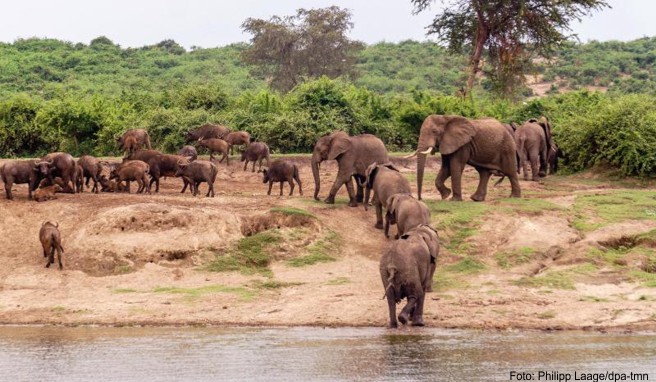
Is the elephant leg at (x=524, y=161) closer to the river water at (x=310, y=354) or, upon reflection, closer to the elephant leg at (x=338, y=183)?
the elephant leg at (x=338, y=183)

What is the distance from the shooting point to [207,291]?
18.6 meters

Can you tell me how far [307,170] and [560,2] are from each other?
43.1ft

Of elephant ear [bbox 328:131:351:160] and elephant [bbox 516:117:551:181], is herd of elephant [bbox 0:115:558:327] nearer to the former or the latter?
elephant ear [bbox 328:131:351:160]

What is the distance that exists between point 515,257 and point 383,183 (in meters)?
2.80

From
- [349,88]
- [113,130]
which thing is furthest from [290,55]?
[113,130]

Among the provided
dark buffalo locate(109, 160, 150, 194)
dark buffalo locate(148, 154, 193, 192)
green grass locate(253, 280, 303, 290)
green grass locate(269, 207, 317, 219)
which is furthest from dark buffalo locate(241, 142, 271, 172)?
green grass locate(253, 280, 303, 290)

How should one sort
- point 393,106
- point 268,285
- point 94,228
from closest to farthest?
point 268,285, point 94,228, point 393,106

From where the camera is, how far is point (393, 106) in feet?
121

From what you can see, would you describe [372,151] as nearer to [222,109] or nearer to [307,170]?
[307,170]

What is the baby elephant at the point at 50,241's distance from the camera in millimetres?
19500

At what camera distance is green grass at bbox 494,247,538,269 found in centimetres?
2016

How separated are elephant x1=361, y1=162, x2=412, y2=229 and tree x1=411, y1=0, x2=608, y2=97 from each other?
17.5 m

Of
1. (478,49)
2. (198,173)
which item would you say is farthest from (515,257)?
(478,49)

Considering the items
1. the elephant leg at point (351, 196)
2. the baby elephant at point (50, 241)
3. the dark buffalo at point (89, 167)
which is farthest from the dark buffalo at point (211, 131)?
the baby elephant at point (50, 241)
